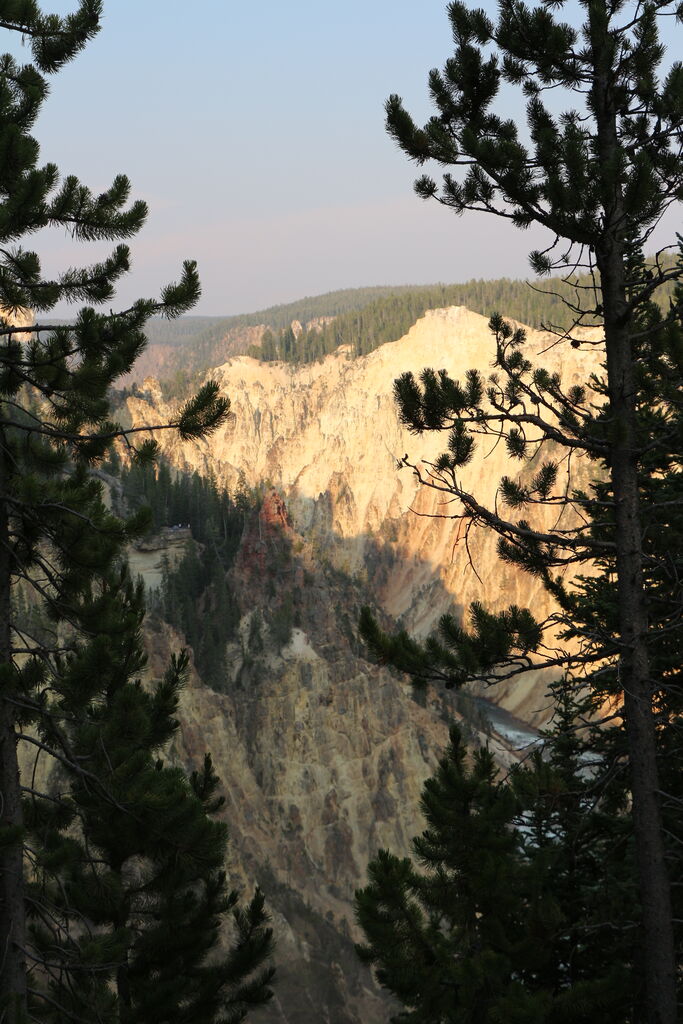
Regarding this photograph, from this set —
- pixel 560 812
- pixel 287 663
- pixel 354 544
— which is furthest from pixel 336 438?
pixel 560 812

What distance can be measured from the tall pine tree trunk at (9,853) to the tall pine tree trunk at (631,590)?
4845 mm

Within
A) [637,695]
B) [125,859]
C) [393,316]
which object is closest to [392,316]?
[393,316]

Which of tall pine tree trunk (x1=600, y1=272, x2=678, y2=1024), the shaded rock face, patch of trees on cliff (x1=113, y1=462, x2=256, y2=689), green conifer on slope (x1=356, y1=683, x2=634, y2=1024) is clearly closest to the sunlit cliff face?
patch of trees on cliff (x1=113, y1=462, x2=256, y2=689)

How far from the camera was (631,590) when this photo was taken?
792 cm

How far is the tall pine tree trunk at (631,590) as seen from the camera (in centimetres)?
736

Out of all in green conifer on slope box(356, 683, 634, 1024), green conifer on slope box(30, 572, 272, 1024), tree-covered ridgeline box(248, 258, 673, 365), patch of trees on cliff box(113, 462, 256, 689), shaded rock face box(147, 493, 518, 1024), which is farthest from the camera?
tree-covered ridgeline box(248, 258, 673, 365)

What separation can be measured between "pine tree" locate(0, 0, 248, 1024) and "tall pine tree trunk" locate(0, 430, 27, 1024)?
1 centimetres

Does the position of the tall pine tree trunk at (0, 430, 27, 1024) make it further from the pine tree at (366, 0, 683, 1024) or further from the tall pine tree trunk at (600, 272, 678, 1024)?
the tall pine tree trunk at (600, 272, 678, 1024)

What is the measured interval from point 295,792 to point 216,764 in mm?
4682

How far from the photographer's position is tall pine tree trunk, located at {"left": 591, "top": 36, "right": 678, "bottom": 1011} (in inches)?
290

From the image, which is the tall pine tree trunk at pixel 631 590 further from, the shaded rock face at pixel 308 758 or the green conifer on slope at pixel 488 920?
the shaded rock face at pixel 308 758

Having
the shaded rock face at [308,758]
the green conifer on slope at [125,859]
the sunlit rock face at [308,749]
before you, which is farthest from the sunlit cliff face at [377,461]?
the green conifer on slope at [125,859]

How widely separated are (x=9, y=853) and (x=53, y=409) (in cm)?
389

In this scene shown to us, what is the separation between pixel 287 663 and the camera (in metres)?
40.4
